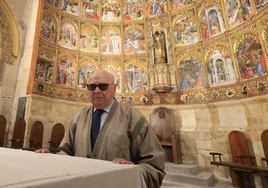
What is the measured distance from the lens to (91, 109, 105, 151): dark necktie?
164cm

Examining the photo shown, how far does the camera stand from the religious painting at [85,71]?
26.6ft

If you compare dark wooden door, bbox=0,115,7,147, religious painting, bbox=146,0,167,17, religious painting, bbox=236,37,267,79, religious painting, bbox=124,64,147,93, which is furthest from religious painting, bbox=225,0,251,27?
dark wooden door, bbox=0,115,7,147

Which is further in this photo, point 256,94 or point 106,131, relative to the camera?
point 256,94

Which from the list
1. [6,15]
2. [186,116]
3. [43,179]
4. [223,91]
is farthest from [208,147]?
[6,15]

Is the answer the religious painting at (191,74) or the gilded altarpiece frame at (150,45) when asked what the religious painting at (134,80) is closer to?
the gilded altarpiece frame at (150,45)

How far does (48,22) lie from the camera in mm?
7668

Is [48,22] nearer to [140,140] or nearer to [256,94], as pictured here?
[140,140]

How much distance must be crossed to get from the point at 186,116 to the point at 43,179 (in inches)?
280

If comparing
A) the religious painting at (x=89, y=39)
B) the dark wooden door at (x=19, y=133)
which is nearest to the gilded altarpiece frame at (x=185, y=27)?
the religious painting at (x=89, y=39)

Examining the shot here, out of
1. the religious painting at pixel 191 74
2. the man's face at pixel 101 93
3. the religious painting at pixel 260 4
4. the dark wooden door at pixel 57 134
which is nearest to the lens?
the man's face at pixel 101 93

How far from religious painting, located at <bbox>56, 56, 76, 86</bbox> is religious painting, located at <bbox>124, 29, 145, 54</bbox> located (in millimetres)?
3101

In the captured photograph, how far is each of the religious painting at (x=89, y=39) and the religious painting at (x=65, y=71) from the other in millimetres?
1148

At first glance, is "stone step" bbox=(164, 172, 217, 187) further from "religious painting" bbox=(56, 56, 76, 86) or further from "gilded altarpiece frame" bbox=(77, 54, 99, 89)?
"religious painting" bbox=(56, 56, 76, 86)

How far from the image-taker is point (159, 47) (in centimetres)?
830
